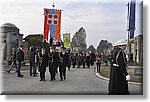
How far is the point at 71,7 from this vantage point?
4.41 metres

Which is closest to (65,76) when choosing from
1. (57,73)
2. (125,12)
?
(57,73)

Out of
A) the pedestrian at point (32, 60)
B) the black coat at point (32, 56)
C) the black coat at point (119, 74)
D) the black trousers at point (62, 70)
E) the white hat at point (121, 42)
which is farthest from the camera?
the black trousers at point (62, 70)

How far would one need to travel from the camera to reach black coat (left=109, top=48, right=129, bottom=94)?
3.97 meters

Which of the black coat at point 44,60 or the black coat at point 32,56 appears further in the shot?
the black coat at point 44,60

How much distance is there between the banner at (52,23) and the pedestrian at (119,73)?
0.95 meters

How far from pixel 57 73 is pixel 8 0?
6.03 ft

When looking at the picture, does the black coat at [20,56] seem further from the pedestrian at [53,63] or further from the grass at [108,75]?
the grass at [108,75]

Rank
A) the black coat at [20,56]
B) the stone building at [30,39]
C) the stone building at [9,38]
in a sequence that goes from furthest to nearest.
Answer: the black coat at [20,56] < the stone building at [30,39] < the stone building at [9,38]

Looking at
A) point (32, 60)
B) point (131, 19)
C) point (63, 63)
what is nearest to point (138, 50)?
point (131, 19)

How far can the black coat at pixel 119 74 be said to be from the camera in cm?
397

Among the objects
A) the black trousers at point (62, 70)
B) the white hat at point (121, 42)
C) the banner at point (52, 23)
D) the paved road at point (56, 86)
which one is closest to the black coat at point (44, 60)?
the black trousers at point (62, 70)

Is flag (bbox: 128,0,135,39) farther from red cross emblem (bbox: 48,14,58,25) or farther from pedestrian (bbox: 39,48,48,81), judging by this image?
pedestrian (bbox: 39,48,48,81)

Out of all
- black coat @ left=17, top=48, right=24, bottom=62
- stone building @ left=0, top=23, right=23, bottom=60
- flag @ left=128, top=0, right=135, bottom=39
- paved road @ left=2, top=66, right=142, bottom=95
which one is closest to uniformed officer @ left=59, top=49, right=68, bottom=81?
paved road @ left=2, top=66, right=142, bottom=95

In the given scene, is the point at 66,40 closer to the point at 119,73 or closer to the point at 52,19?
the point at 52,19
